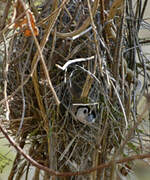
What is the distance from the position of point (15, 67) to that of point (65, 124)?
154 mm

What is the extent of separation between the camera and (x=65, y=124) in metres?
0.64

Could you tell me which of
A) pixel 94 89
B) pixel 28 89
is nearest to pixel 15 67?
pixel 28 89

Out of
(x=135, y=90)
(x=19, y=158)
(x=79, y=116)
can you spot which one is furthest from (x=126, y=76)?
(x=19, y=158)

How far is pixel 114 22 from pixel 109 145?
0.24 metres

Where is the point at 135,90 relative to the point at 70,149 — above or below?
above

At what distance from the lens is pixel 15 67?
67 cm

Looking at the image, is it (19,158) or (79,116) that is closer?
(79,116)

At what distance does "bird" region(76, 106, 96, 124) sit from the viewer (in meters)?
0.61

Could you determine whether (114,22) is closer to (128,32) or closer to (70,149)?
(128,32)

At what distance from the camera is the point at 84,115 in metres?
0.61

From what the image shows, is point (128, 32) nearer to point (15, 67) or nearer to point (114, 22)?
point (114, 22)

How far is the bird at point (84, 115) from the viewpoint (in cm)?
61

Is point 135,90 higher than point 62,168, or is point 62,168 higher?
point 135,90

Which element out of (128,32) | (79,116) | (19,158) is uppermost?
(128,32)
